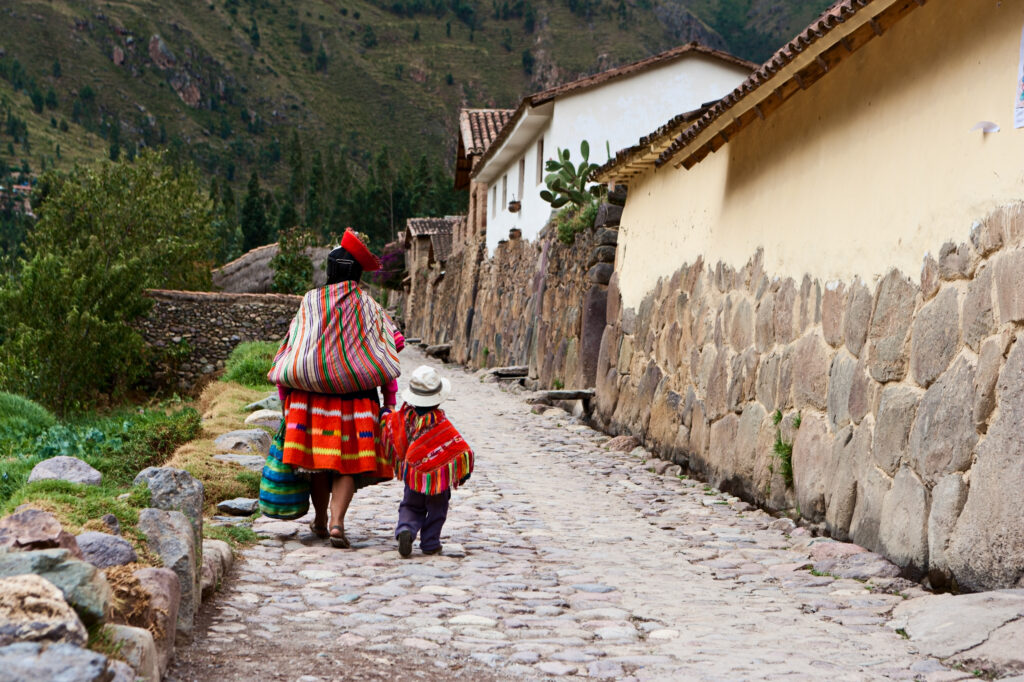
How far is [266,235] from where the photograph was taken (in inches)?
2648

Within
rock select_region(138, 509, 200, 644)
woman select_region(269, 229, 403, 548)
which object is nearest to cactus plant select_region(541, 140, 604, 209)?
woman select_region(269, 229, 403, 548)

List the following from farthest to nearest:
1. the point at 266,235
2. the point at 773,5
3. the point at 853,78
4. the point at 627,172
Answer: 1. the point at 773,5
2. the point at 266,235
3. the point at 627,172
4. the point at 853,78

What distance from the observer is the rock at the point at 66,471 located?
5438 millimetres

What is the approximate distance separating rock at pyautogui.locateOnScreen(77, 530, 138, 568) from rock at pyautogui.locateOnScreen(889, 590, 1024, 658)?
118 inches

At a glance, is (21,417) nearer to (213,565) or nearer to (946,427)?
(213,565)

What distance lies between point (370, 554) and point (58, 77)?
119 metres

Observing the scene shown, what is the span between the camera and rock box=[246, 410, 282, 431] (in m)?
10.3

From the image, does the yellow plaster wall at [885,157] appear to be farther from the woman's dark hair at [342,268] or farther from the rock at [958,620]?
the woman's dark hair at [342,268]

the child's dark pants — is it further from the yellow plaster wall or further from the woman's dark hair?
the yellow plaster wall

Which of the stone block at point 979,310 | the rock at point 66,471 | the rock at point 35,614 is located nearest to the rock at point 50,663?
the rock at point 35,614

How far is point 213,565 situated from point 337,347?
1645 mm

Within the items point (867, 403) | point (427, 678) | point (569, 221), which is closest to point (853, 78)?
point (867, 403)

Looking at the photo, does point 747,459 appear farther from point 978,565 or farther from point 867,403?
point 978,565

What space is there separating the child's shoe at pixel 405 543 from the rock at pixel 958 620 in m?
2.45
